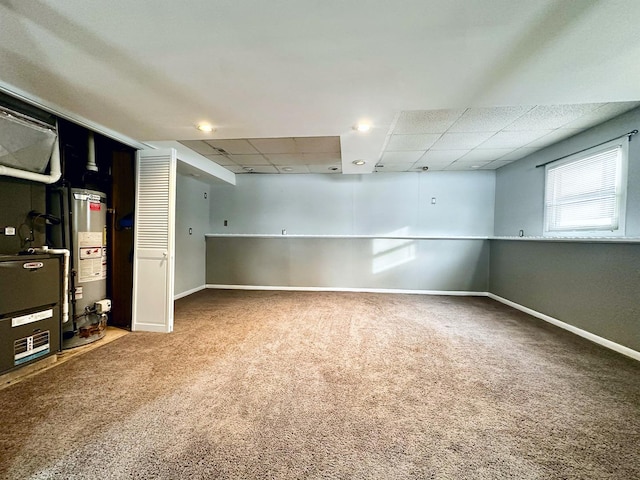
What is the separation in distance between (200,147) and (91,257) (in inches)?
81.9

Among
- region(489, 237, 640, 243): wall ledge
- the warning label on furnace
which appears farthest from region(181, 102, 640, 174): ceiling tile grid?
the warning label on furnace

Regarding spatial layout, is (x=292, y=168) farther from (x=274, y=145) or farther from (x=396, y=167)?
(x=396, y=167)

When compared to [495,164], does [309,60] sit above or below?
below

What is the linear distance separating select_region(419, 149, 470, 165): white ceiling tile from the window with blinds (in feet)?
4.23

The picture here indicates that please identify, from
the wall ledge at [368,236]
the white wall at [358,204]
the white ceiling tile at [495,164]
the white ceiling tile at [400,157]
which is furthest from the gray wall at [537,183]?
the white ceiling tile at [400,157]

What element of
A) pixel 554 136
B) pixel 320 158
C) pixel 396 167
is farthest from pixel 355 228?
pixel 554 136

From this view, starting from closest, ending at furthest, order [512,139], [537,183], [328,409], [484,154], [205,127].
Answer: [328,409]
[205,127]
[512,139]
[537,183]
[484,154]

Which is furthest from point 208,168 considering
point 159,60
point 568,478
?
point 568,478

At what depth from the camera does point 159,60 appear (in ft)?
5.51

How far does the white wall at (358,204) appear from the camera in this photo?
17.8 ft

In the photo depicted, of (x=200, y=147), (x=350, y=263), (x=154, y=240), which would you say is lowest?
(x=350, y=263)

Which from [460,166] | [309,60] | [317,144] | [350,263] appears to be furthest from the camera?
[350,263]

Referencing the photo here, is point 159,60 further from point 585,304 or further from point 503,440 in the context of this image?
point 585,304

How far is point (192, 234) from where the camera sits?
17.7ft
